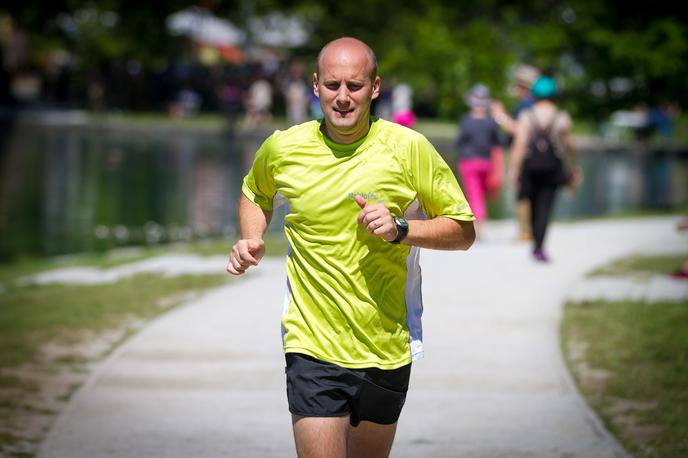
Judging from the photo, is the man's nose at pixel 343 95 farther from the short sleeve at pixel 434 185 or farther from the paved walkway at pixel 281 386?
the paved walkway at pixel 281 386

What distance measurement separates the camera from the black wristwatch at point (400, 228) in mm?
4564

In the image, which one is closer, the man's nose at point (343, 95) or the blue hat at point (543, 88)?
the man's nose at point (343, 95)

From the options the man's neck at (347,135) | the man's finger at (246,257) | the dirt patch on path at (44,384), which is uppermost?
the man's neck at (347,135)

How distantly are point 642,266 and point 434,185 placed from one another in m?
9.07

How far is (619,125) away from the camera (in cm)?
5019

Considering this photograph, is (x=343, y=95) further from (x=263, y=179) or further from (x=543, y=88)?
(x=543, y=88)

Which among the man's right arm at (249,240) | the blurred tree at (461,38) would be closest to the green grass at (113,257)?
the man's right arm at (249,240)

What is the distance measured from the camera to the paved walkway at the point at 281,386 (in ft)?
23.0

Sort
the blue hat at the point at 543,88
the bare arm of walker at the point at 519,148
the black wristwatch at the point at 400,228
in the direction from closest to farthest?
the black wristwatch at the point at 400,228 → the blue hat at the point at 543,88 → the bare arm of walker at the point at 519,148

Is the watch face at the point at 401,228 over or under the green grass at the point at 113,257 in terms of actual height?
over

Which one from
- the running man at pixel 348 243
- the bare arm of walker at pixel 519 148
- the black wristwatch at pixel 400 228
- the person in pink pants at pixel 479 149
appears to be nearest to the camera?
the black wristwatch at pixel 400 228

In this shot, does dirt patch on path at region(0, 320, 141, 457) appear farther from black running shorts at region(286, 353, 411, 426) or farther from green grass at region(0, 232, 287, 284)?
green grass at region(0, 232, 287, 284)

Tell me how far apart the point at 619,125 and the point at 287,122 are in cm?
1192

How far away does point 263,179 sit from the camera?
4953mm
